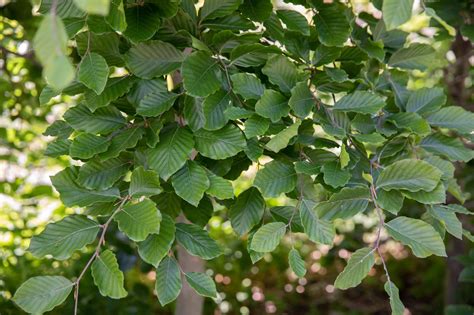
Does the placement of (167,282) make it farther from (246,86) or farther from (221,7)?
(221,7)

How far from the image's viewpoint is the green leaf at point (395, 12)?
73 cm

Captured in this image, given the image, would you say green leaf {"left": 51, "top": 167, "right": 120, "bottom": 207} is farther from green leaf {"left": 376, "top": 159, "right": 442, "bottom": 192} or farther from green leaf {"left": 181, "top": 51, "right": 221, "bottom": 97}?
green leaf {"left": 376, "top": 159, "right": 442, "bottom": 192}

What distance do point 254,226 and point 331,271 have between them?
191 centimetres

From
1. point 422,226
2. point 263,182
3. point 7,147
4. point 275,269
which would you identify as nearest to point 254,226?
point 263,182

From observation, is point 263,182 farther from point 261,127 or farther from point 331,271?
point 331,271

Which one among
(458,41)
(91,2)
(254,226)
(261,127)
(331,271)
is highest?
(91,2)

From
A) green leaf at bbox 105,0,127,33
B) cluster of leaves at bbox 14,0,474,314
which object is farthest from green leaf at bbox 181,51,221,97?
green leaf at bbox 105,0,127,33

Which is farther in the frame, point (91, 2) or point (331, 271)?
point (331, 271)

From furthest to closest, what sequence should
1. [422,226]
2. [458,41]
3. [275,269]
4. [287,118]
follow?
1. [275,269]
2. [458,41]
3. [287,118]
4. [422,226]

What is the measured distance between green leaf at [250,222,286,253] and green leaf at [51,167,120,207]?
243 millimetres

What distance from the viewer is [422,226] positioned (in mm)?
926

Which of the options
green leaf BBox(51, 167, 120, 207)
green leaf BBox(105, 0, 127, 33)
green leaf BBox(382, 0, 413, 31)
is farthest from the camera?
green leaf BBox(51, 167, 120, 207)

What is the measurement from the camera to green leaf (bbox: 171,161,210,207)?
919mm

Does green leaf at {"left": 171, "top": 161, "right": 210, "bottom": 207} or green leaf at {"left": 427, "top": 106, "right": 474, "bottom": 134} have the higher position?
green leaf at {"left": 171, "top": 161, "right": 210, "bottom": 207}
